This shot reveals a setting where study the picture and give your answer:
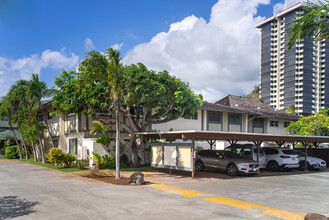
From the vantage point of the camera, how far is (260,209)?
34.0 ft

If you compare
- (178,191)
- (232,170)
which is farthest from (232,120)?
(178,191)

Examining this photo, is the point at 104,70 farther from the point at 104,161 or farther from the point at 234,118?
the point at 234,118

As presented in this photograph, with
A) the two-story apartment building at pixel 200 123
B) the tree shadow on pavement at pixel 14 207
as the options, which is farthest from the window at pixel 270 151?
the tree shadow on pavement at pixel 14 207

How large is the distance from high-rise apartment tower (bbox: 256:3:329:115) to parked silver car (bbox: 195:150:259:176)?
124940 millimetres

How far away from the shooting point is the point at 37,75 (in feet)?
89.6

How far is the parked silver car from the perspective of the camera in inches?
776

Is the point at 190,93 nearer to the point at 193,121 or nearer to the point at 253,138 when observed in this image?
the point at 253,138

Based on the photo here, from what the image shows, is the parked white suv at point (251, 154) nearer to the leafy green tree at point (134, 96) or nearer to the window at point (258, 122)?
the leafy green tree at point (134, 96)

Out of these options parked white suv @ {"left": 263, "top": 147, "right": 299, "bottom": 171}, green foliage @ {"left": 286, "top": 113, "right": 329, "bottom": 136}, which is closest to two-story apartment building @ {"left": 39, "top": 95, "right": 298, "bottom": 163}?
green foliage @ {"left": 286, "top": 113, "right": 329, "bottom": 136}

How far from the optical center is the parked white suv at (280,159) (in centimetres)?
2278

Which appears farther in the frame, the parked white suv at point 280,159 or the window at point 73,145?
the window at point 73,145

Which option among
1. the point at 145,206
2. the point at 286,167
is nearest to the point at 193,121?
the point at 286,167

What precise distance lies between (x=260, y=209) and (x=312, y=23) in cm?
588

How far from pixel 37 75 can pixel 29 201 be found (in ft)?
60.0
